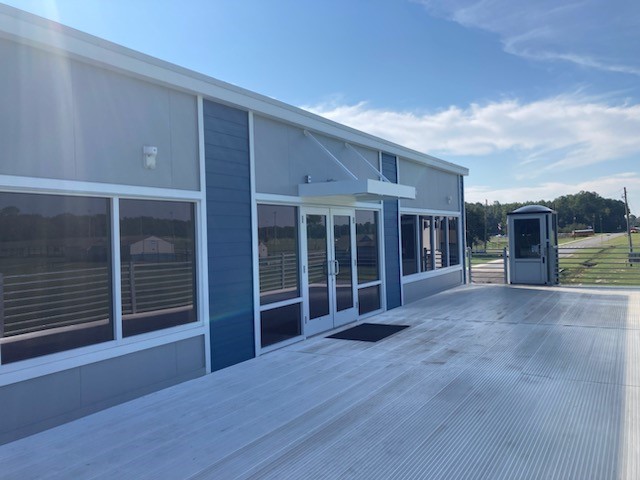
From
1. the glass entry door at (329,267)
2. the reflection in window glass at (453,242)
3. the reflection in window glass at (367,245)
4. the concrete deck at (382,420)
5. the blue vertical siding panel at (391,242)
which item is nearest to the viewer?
the concrete deck at (382,420)

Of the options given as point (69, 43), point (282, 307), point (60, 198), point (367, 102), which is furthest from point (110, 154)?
point (367, 102)

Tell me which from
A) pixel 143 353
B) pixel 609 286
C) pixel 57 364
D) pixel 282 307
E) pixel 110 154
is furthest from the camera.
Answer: pixel 609 286

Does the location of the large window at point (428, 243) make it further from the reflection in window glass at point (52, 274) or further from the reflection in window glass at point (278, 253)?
the reflection in window glass at point (52, 274)

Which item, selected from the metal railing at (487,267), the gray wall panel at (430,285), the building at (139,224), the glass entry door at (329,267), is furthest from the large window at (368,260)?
the metal railing at (487,267)

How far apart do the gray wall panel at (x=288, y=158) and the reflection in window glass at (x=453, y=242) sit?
596 centimetres

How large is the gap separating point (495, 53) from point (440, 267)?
526 cm

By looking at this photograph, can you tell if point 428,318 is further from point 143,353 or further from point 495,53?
point 495,53

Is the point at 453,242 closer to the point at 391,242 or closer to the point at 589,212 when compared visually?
the point at 391,242

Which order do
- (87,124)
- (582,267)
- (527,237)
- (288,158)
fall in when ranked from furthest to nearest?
(582,267) → (527,237) → (288,158) → (87,124)

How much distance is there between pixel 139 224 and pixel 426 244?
8199mm

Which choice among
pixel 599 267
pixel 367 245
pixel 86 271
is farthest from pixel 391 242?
pixel 599 267

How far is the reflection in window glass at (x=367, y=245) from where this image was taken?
8.74 m

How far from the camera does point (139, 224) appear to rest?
4.72 meters

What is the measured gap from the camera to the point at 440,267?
40.8ft
